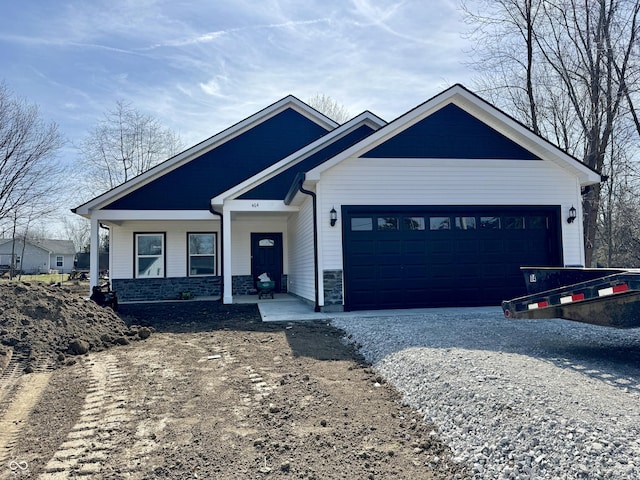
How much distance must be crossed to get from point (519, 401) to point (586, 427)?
0.55 meters

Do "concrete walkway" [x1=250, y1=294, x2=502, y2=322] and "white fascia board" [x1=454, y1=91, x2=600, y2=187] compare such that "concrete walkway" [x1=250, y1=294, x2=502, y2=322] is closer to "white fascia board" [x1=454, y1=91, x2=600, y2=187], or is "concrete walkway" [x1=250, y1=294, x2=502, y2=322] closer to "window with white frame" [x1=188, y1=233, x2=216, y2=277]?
"white fascia board" [x1=454, y1=91, x2=600, y2=187]

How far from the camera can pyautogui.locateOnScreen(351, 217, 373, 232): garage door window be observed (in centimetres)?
1022

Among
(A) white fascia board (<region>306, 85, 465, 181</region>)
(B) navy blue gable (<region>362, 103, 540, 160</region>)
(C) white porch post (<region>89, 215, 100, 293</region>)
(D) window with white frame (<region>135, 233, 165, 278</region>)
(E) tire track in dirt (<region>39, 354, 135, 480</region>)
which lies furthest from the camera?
(D) window with white frame (<region>135, 233, 165, 278</region>)

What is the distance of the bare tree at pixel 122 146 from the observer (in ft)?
99.8

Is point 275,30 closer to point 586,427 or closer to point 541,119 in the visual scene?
point 586,427

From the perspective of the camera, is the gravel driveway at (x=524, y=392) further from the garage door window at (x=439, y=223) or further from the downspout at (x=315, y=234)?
the garage door window at (x=439, y=223)

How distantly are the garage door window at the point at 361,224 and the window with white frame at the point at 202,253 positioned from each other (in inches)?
292

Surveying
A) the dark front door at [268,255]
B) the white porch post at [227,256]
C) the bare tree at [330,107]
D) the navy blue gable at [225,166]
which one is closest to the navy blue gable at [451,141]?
the white porch post at [227,256]

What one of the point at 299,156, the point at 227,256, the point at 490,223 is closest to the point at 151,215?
the point at 227,256

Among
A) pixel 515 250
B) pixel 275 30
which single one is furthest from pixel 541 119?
pixel 275 30

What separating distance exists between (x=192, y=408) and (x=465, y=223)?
8.14 metres

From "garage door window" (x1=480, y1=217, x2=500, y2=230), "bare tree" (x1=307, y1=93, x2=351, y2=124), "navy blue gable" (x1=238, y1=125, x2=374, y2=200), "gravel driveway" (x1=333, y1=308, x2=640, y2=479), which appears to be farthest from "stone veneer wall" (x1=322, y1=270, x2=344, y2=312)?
"bare tree" (x1=307, y1=93, x2=351, y2=124)

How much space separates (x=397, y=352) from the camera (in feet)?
18.7

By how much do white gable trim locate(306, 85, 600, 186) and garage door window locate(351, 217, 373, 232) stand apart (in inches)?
55.5
